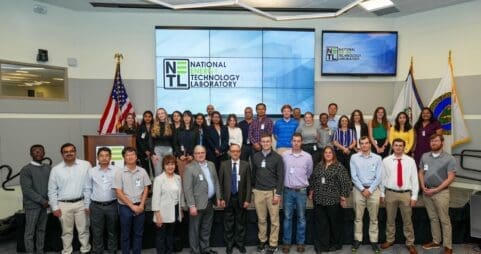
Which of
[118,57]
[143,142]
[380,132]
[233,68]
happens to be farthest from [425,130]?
[118,57]

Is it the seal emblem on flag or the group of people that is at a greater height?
the seal emblem on flag

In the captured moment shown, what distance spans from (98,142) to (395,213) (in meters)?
4.35

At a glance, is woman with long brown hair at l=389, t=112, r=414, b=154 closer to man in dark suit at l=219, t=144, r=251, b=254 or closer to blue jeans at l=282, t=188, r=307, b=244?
blue jeans at l=282, t=188, r=307, b=244

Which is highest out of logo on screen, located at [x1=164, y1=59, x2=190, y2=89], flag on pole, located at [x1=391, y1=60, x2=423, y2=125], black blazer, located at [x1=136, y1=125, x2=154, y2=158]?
logo on screen, located at [x1=164, y1=59, x2=190, y2=89]

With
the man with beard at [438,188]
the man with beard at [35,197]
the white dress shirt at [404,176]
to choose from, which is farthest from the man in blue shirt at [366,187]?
the man with beard at [35,197]

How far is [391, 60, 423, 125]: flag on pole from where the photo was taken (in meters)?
7.46

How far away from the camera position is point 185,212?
15.9 ft

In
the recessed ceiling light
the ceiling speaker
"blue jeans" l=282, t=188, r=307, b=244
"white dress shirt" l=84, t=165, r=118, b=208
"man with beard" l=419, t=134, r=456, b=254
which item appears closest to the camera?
"white dress shirt" l=84, t=165, r=118, b=208

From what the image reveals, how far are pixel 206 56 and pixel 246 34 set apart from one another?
0.99 meters

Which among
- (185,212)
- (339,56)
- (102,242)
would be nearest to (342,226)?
(185,212)

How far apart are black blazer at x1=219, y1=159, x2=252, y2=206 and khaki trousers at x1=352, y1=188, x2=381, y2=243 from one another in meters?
1.50

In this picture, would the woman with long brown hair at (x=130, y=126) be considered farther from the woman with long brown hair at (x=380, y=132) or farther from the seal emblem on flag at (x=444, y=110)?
the seal emblem on flag at (x=444, y=110)

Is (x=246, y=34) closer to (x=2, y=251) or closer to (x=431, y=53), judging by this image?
(x=431, y=53)

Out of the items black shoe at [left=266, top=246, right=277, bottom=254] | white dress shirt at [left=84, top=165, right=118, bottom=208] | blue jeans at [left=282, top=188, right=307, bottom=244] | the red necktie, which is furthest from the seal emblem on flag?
white dress shirt at [left=84, top=165, right=118, bottom=208]
